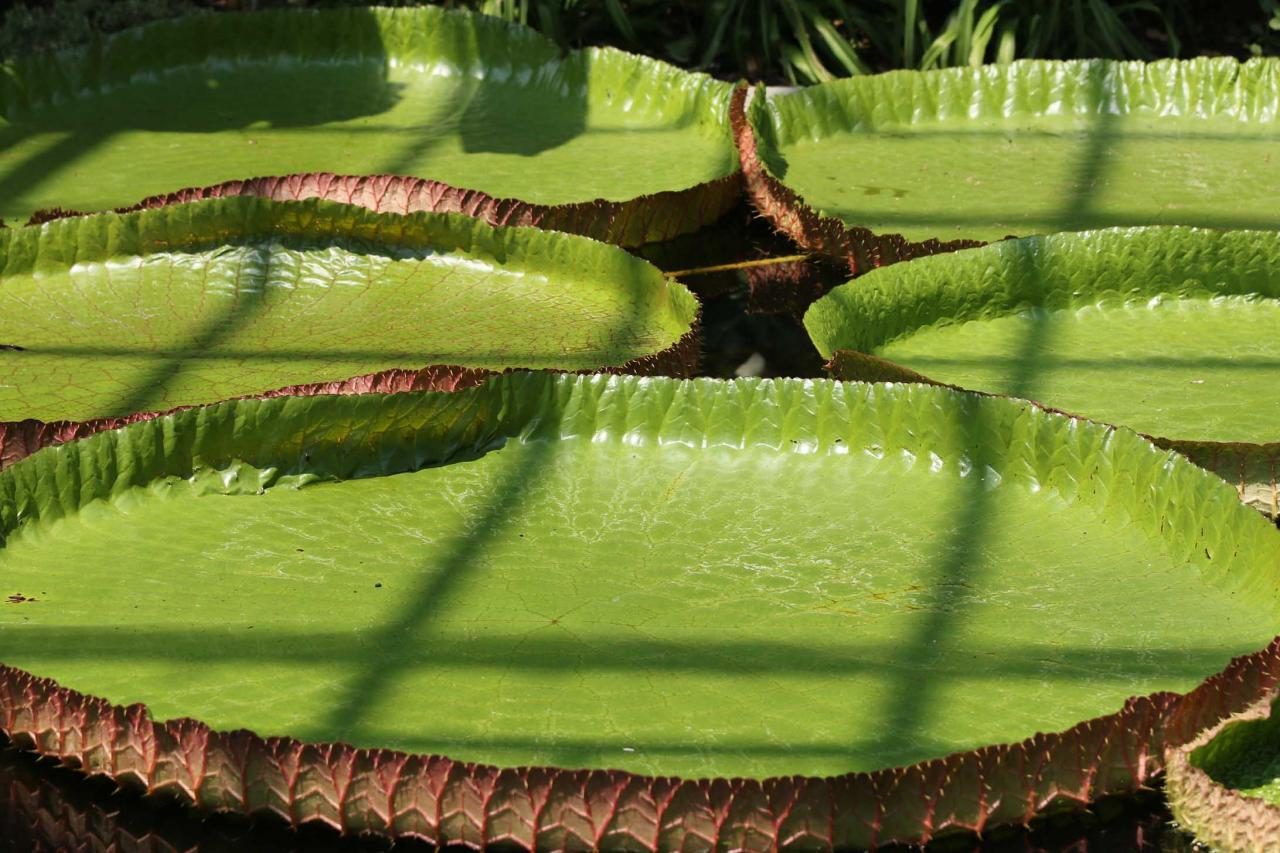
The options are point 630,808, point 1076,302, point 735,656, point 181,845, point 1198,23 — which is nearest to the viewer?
point 630,808

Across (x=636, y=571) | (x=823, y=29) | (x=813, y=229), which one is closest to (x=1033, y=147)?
(x=813, y=229)

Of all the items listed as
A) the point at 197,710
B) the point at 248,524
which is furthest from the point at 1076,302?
the point at 197,710

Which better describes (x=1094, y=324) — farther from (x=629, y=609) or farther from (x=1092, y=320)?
(x=629, y=609)

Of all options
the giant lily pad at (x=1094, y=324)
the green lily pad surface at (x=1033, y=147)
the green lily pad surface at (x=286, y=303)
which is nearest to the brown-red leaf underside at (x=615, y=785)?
the giant lily pad at (x=1094, y=324)

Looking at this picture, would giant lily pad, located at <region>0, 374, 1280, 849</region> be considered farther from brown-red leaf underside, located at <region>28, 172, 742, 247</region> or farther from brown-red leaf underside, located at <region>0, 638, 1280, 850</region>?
brown-red leaf underside, located at <region>28, 172, 742, 247</region>

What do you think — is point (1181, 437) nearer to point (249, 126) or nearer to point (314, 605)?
point (314, 605)

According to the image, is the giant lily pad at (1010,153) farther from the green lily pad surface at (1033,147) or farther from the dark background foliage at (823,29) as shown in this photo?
the dark background foliage at (823,29)

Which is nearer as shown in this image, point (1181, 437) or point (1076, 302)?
point (1181, 437)
